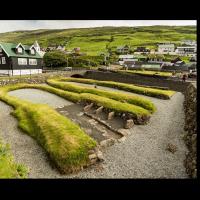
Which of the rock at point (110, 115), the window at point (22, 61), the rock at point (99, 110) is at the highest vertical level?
the window at point (22, 61)

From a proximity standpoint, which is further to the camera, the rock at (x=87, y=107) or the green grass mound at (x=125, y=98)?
the green grass mound at (x=125, y=98)

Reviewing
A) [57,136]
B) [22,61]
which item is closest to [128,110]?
[57,136]

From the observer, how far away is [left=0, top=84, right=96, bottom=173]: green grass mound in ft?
62.1

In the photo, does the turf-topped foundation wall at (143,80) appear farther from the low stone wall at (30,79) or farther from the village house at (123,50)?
the village house at (123,50)

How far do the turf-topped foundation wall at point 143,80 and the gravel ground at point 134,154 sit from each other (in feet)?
76.3

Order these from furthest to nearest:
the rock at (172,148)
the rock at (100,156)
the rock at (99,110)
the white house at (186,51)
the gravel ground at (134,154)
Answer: the white house at (186,51) → the rock at (99,110) → the rock at (172,148) → the rock at (100,156) → the gravel ground at (134,154)

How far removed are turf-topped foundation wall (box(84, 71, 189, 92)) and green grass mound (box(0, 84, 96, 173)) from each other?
3161cm

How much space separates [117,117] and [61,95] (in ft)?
49.5

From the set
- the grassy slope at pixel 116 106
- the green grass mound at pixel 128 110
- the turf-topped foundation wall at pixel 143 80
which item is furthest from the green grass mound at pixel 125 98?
the turf-topped foundation wall at pixel 143 80

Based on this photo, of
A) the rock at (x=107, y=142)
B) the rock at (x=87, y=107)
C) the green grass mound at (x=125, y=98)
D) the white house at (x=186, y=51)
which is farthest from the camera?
the white house at (x=186, y=51)

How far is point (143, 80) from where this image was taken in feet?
194

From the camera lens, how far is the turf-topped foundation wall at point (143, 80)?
5209cm
